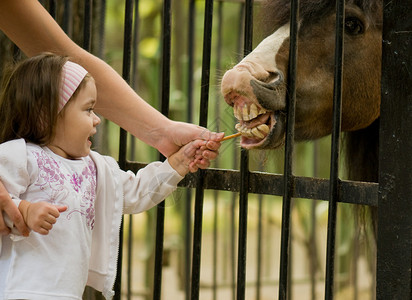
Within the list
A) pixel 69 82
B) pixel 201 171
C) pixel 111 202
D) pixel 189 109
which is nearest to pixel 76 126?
pixel 69 82

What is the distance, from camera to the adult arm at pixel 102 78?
1721 mm

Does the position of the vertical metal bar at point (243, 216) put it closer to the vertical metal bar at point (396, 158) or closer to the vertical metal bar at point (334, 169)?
the vertical metal bar at point (334, 169)

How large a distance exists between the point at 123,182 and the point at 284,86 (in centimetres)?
52

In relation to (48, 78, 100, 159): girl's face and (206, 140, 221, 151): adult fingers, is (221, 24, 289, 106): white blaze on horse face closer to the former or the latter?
(206, 140, 221, 151): adult fingers

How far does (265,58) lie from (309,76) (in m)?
0.22

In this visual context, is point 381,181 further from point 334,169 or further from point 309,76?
point 309,76

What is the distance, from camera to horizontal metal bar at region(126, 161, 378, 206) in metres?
1.45

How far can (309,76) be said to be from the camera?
6.77 feet

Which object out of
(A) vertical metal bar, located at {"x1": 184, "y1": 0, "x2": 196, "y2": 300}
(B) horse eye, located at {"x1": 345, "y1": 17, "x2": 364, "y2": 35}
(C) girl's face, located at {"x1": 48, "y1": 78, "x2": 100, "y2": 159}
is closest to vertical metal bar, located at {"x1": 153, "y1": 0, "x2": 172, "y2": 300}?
(C) girl's face, located at {"x1": 48, "y1": 78, "x2": 100, "y2": 159}

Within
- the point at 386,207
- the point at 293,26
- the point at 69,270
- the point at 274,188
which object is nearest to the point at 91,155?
the point at 69,270

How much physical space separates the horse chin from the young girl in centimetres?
21

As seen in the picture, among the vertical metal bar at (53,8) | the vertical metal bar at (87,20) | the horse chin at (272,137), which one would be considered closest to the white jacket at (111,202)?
the horse chin at (272,137)

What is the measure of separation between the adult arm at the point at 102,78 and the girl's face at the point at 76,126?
22 cm

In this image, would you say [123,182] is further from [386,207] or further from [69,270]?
[386,207]
